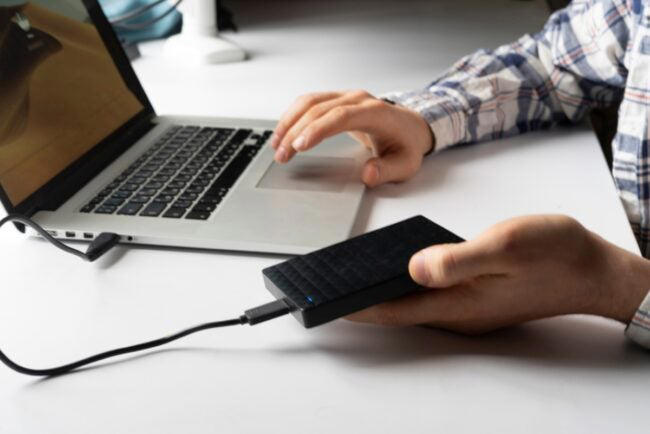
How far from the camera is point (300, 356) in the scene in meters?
0.43

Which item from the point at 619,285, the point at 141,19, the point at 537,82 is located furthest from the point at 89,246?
the point at 141,19

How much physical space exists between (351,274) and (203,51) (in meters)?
0.74

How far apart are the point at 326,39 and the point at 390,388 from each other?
902mm

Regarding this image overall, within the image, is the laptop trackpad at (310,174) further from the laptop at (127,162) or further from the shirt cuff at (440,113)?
the shirt cuff at (440,113)

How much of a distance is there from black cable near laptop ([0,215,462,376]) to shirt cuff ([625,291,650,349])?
0.12m

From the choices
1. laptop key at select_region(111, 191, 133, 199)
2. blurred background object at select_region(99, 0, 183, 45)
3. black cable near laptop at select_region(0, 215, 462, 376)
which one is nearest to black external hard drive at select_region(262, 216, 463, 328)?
black cable near laptop at select_region(0, 215, 462, 376)

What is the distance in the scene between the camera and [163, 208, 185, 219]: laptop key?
1.88ft

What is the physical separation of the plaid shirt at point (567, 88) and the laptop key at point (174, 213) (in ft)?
0.96

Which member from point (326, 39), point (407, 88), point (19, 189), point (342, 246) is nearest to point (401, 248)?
point (342, 246)

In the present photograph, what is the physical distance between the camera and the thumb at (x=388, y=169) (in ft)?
2.11

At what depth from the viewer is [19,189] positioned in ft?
1.85

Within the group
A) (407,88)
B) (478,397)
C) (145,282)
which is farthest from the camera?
(407,88)

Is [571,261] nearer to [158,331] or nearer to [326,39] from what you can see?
[158,331]

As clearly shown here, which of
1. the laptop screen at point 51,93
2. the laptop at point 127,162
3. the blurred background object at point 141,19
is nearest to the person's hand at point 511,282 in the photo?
Answer: the laptop at point 127,162
